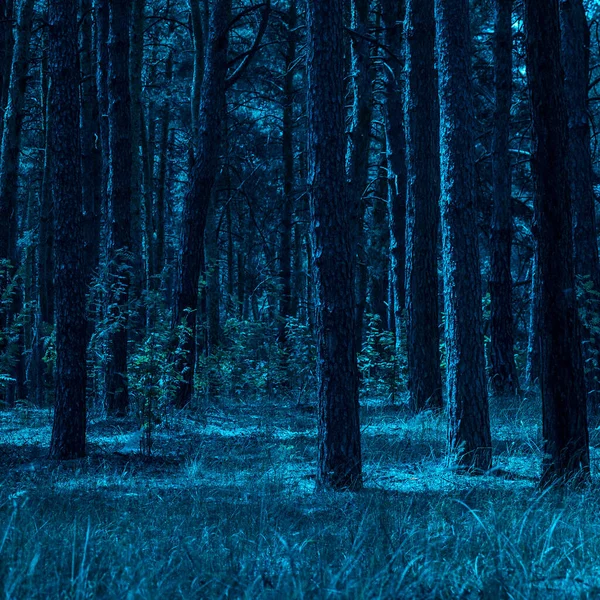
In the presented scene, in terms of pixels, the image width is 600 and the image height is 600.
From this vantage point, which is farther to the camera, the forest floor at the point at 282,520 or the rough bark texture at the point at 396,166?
the rough bark texture at the point at 396,166

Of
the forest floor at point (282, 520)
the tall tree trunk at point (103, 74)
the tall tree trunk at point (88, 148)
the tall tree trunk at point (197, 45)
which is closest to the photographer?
the forest floor at point (282, 520)

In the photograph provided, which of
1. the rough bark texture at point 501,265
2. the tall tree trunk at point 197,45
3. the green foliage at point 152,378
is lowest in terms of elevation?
the green foliage at point 152,378

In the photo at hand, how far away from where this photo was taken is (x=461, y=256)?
7.90 m

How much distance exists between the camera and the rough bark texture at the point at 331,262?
273 inches

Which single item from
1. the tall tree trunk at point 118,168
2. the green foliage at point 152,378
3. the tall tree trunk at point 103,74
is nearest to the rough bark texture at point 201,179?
the tall tree trunk at point 118,168

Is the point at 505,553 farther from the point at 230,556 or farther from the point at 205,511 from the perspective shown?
the point at 205,511

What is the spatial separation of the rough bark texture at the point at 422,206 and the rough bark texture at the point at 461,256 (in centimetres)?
304

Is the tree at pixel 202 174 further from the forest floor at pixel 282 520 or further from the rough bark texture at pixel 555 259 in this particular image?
the rough bark texture at pixel 555 259

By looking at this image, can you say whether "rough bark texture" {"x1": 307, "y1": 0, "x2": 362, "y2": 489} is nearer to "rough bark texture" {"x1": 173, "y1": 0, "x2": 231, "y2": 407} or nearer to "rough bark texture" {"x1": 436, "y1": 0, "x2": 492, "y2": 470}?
"rough bark texture" {"x1": 436, "y1": 0, "x2": 492, "y2": 470}

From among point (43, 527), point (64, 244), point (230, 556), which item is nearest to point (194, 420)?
point (64, 244)

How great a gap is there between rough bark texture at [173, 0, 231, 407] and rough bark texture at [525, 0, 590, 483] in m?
7.24

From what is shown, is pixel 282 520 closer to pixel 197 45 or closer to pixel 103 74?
pixel 103 74

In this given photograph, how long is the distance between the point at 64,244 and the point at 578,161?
740 cm

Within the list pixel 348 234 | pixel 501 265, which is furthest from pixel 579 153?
pixel 348 234
